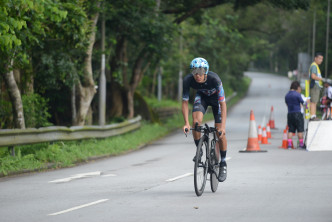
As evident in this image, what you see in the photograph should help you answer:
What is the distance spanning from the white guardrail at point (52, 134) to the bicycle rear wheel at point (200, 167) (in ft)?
20.2

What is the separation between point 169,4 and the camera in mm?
33438

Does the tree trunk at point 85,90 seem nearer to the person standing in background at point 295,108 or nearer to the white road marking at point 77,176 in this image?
the person standing in background at point 295,108

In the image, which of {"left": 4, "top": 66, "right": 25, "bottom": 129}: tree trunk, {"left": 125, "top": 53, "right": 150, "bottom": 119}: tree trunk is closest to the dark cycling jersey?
{"left": 4, "top": 66, "right": 25, "bottom": 129}: tree trunk

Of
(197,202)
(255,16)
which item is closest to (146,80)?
(255,16)

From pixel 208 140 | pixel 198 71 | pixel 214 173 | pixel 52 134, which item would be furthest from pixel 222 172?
pixel 52 134

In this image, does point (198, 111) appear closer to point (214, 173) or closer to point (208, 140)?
point (208, 140)

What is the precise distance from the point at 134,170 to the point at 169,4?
64.7ft

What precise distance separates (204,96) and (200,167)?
1.22m

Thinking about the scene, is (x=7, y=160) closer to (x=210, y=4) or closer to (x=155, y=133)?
(x=155, y=133)

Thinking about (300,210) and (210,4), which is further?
(210,4)

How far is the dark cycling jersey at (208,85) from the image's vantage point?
33.4ft

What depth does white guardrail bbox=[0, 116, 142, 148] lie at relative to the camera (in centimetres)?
1537

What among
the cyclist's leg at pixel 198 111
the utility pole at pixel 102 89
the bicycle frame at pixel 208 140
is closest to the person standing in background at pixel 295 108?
the utility pole at pixel 102 89

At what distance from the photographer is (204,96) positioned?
10672mm
